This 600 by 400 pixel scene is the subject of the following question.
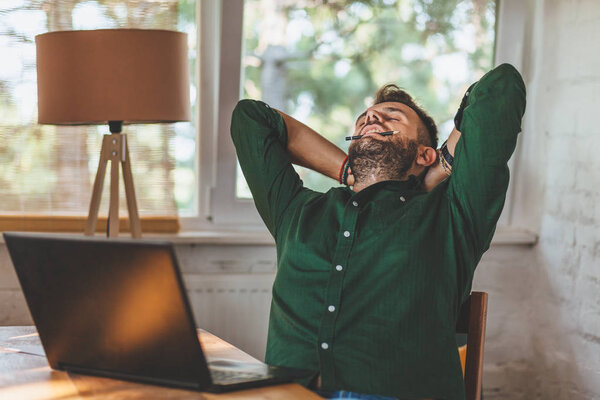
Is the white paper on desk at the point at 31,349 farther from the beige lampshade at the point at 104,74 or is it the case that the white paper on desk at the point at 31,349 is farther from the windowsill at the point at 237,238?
the windowsill at the point at 237,238

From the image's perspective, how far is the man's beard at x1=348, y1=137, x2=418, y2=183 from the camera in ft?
5.64

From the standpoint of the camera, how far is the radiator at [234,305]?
2420 millimetres

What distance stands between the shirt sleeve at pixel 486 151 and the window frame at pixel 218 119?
110cm

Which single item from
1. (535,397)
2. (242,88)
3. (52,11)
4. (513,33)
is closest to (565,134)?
(513,33)

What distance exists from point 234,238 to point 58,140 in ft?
2.24

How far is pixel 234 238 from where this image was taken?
2422 millimetres

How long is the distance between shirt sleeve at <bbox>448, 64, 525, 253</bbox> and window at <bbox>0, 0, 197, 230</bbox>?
1.18 m

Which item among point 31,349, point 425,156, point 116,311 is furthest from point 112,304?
point 425,156

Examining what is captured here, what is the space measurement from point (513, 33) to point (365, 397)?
71.4 inches

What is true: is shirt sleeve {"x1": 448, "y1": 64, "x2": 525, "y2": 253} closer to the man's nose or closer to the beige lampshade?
the man's nose

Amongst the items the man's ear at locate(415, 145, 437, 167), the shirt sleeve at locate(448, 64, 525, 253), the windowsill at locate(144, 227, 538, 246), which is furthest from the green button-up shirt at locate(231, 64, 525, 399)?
the windowsill at locate(144, 227, 538, 246)

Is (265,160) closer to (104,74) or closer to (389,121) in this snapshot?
(389,121)

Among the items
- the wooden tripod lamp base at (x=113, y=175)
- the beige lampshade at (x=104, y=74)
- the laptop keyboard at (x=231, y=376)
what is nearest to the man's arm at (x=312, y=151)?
the beige lampshade at (x=104, y=74)

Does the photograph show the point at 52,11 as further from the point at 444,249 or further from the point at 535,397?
the point at 535,397
